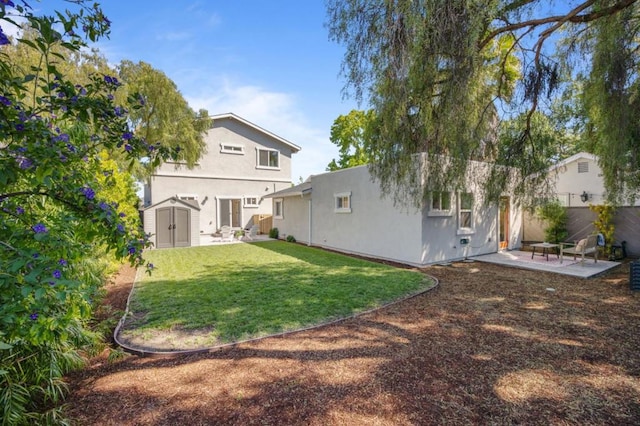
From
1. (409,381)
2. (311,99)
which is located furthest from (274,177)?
(409,381)

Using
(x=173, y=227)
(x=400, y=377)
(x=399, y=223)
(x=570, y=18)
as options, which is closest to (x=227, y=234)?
(x=173, y=227)

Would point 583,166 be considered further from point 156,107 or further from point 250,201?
point 156,107

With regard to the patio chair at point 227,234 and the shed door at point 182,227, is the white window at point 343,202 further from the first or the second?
the shed door at point 182,227

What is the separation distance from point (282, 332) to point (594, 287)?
296 inches

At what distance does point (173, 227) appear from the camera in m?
14.9

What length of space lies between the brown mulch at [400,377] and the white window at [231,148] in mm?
17364

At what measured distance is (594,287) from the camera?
727cm

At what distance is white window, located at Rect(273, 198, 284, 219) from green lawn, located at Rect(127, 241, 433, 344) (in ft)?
24.1

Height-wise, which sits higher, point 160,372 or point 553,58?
point 553,58

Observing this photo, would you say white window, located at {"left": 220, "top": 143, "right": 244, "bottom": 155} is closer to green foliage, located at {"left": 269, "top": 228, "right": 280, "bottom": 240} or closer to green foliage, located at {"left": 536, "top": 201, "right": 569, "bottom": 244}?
green foliage, located at {"left": 269, "top": 228, "right": 280, "bottom": 240}

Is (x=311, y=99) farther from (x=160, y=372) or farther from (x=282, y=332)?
(x=160, y=372)

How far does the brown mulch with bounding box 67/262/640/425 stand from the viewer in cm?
285

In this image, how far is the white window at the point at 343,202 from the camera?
41.6 feet

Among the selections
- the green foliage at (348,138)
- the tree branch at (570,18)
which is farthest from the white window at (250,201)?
the tree branch at (570,18)
